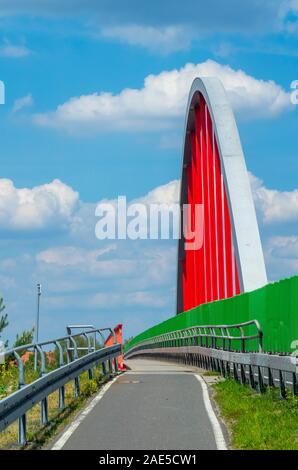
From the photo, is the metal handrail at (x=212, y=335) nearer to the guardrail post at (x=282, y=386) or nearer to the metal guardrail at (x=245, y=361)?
the metal guardrail at (x=245, y=361)

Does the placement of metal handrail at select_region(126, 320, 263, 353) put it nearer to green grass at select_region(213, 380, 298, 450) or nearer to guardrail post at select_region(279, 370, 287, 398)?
green grass at select_region(213, 380, 298, 450)

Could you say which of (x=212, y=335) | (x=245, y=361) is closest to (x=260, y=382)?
(x=245, y=361)

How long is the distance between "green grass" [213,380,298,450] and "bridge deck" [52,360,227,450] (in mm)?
348


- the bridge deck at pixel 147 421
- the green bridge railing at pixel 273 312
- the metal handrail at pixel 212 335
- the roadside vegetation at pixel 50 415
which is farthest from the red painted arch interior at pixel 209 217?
the bridge deck at pixel 147 421

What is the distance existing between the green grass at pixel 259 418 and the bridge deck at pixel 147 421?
0.35 meters

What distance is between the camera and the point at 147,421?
14508 millimetres

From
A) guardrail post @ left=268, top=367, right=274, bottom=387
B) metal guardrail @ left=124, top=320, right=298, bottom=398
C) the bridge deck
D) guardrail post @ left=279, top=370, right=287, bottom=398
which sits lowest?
the bridge deck

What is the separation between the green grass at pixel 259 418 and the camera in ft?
39.3

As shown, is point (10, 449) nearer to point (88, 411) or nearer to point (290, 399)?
point (88, 411)

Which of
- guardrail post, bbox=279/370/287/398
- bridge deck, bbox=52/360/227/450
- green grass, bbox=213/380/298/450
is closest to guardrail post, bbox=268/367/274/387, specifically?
green grass, bbox=213/380/298/450

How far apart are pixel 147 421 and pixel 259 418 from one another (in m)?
1.60

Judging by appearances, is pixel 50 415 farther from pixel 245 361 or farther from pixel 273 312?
pixel 273 312

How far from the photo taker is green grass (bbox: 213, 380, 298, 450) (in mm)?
11969

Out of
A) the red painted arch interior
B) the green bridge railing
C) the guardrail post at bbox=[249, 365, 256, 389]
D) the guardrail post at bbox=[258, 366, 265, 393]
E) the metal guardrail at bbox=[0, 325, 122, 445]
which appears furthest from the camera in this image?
the red painted arch interior
